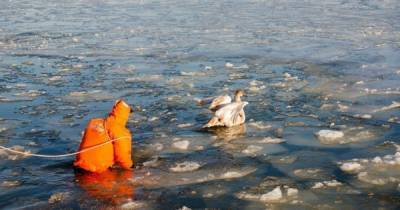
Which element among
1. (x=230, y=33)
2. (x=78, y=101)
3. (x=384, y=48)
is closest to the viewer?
(x=78, y=101)

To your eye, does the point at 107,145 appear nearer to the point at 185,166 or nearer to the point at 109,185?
the point at 109,185

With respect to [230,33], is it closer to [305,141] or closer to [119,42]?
[119,42]

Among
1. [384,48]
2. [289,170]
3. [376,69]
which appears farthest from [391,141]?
[384,48]

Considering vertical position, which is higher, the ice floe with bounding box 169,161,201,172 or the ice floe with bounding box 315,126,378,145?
the ice floe with bounding box 315,126,378,145

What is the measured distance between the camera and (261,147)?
291 inches

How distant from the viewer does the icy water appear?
19.5 ft

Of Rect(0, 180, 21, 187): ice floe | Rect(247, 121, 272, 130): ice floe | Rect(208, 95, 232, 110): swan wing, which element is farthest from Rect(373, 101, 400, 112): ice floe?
Rect(0, 180, 21, 187): ice floe

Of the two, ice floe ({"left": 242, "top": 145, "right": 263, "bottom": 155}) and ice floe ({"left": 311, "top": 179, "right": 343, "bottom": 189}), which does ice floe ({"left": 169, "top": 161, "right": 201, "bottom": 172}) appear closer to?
ice floe ({"left": 242, "top": 145, "right": 263, "bottom": 155})

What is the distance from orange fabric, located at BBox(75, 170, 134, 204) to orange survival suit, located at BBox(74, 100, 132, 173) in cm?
9

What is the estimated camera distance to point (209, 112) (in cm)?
909

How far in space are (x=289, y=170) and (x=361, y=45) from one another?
9.43m

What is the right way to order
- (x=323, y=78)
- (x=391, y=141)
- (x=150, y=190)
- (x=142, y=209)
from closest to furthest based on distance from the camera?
(x=142, y=209), (x=150, y=190), (x=391, y=141), (x=323, y=78)

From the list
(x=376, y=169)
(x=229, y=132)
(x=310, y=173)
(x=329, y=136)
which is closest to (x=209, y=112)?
(x=229, y=132)

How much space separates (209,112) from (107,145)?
3031 mm
